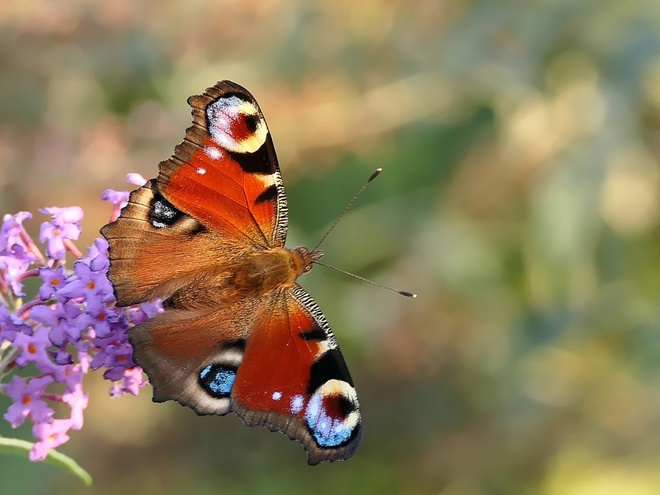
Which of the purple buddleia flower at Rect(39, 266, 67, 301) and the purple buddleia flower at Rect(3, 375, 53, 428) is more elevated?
the purple buddleia flower at Rect(39, 266, 67, 301)

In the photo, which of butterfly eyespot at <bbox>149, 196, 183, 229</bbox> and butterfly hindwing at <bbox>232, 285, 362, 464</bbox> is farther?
butterfly eyespot at <bbox>149, 196, 183, 229</bbox>

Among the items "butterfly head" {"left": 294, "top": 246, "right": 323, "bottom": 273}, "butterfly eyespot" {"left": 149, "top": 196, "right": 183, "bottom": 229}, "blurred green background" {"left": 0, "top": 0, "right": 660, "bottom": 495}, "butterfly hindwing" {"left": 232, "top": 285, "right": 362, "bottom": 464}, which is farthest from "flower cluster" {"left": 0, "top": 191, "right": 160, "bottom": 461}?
"blurred green background" {"left": 0, "top": 0, "right": 660, "bottom": 495}

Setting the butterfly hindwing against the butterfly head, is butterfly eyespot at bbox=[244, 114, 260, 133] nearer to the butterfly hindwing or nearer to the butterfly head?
the butterfly head

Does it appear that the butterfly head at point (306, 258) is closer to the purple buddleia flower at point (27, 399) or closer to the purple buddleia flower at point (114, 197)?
the purple buddleia flower at point (114, 197)

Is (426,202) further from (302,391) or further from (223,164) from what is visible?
(302,391)

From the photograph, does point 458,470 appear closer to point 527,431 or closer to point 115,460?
point 527,431

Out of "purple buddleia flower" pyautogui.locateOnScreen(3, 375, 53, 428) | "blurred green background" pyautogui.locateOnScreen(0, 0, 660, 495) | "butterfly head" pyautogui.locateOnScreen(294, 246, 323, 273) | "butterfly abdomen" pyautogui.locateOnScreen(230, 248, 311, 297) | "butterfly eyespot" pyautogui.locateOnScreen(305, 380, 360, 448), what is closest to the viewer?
"butterfly eyespot" pyautogui.locateOnScreen(305, 380, 360, 448)

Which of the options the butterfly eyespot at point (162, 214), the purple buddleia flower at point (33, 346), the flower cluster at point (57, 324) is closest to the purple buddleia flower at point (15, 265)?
the flower cluster at point (57, 324)

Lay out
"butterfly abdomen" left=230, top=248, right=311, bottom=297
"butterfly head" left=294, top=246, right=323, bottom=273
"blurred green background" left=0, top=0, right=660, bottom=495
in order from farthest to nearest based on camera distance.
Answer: "blurred green background" left=0, top=0, right=660, bottom=495 < "butterfly head" left=294, top=246, right=323, bottom=273 < "butterfly abdomen" left=230, top=248, right=311, bottom=297
